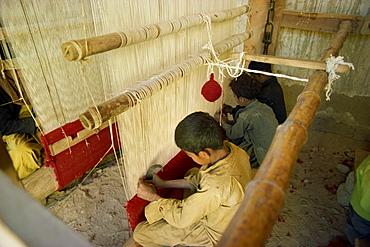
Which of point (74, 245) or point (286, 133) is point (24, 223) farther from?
point (286, 133)

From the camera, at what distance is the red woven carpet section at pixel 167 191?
6.04ft

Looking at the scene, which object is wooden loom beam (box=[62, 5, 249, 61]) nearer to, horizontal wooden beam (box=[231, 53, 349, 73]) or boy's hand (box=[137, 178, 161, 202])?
horizontal wooden beam (box=[231, 53, 349, 73])

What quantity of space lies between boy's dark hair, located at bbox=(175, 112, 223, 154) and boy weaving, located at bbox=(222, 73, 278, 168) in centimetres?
98

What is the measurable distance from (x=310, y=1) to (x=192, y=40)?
2133 millimetres

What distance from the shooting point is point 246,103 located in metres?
2.63

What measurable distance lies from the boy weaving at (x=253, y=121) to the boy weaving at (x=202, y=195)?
0.76 meters

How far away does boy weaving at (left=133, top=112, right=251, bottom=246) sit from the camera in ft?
5.26

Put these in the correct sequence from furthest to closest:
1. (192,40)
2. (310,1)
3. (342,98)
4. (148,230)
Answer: (342,98) → (310,1) → (192,40) → (148,230)

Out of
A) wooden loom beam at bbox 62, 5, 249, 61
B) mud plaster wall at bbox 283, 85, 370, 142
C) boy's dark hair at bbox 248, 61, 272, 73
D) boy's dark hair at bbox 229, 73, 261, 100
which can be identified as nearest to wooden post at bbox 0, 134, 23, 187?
wooden loom beam at bbox 62, 5, 249, 61

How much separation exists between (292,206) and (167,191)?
1598 millimetres

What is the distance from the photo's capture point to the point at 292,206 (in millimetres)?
2857

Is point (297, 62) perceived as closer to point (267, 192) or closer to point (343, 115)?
point (267, 192)

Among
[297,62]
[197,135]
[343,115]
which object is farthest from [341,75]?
[197,135]

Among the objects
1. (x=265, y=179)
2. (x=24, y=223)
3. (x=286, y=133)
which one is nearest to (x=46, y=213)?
(x=24, y=223)
